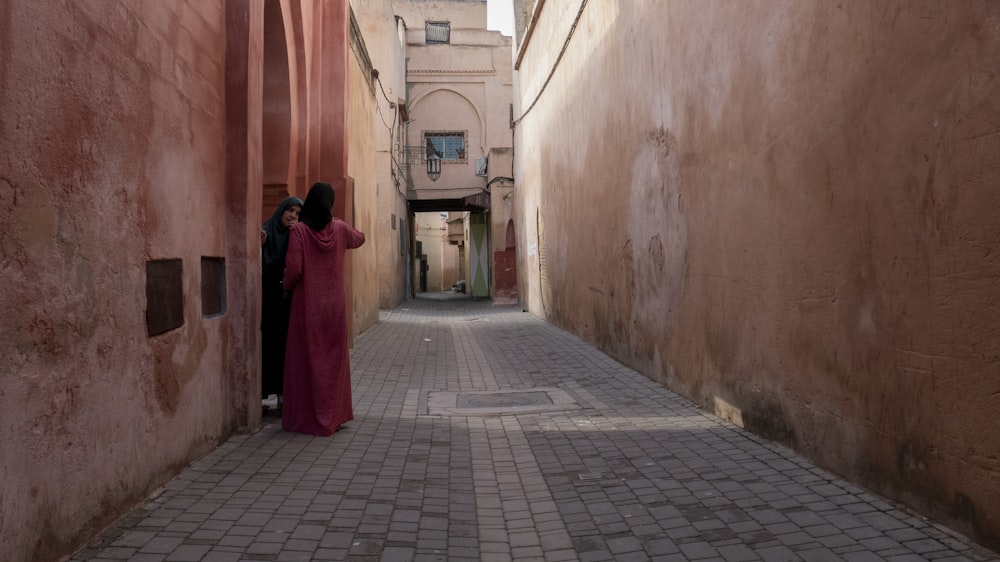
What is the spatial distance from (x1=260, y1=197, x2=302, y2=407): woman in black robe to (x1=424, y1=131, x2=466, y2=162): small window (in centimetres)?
2035

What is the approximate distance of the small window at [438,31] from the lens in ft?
99.1

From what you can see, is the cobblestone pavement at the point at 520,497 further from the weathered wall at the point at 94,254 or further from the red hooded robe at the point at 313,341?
the weathered wall at the point at 94,254

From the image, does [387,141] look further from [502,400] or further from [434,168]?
[502,400]

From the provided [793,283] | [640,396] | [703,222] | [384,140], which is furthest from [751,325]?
[384,140]

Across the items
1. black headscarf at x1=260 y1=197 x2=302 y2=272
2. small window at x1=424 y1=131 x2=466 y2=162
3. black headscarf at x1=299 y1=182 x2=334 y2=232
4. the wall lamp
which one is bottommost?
black headscarf at x1=260 y1=197 x2=302 y2=272

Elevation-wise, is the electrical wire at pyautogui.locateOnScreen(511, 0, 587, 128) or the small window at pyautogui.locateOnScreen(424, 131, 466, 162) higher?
the small window at pyautogui.locateOnScreen(424, 131, 466, 162)

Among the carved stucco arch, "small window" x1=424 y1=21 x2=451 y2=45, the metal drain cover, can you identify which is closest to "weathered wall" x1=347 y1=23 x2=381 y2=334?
the metal drain cover

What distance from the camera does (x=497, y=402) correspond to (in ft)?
21.2

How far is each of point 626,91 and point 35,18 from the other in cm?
629

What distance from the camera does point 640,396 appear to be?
648 cm

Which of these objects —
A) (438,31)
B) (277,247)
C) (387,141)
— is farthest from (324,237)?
(438,31)

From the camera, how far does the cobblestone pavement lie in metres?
Result: 3.00

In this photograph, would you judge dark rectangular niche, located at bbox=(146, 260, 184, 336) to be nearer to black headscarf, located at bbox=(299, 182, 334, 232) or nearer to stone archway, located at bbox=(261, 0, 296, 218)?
black headscarf, located at bbox=(299, 182, 334, 232)

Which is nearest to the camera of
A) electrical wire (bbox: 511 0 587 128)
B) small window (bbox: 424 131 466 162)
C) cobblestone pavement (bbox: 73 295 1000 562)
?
cobblestone pavement (bbox: 73 295 1000 562)
